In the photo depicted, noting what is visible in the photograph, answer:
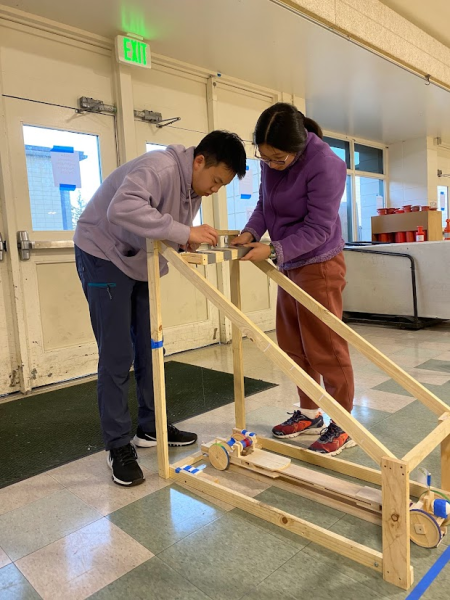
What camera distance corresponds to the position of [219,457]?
1722mm

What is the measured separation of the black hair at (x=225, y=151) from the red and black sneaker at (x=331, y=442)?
43.5 inches

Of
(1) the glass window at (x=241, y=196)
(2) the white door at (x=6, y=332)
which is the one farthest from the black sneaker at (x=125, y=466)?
(1) the glass window at (x=241, y=196)

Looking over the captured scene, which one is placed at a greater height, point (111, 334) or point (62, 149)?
point (62, 149)

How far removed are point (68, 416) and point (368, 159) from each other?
638 centimetres

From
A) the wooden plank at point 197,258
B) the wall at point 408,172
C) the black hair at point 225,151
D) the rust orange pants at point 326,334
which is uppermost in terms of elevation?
the wall at point 408,172

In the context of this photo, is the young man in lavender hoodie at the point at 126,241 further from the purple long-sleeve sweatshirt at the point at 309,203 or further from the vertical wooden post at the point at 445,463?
the vertical wooden post at the point at 445,463

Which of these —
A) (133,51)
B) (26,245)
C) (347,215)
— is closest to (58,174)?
(26,245)

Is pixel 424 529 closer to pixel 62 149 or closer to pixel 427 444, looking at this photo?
pixel 427 444

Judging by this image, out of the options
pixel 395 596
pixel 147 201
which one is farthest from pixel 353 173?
pixel 395 596

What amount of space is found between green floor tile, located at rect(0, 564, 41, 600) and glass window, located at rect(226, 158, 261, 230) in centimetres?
346

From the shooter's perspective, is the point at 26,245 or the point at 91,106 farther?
the point at 91,106

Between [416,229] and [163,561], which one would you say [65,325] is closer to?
[163,561]

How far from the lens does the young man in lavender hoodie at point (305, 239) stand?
163 cm

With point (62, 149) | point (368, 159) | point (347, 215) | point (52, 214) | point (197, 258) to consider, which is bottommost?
point (197, 258)
